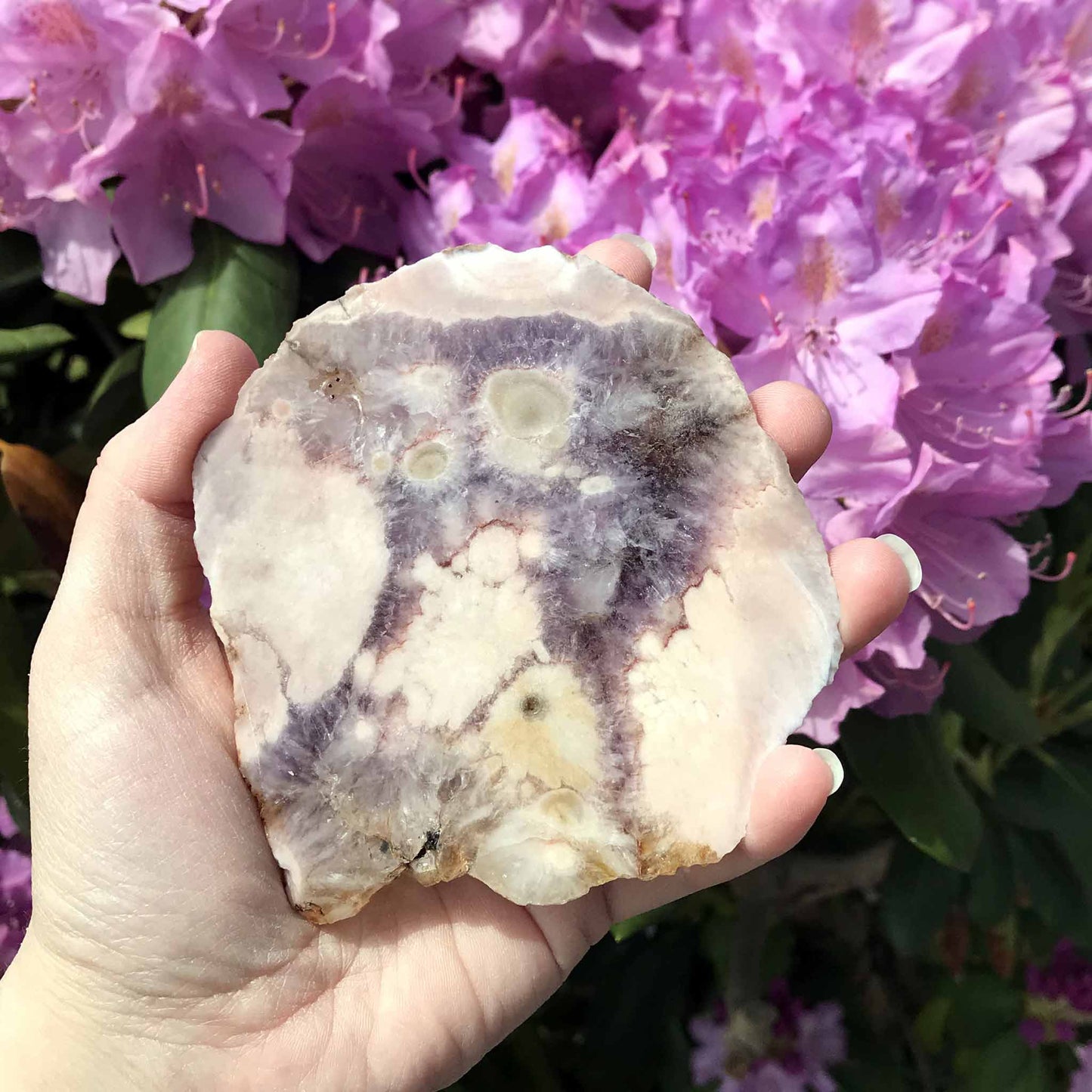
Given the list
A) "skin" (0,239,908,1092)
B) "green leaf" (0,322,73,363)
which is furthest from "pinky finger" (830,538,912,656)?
"green leaf" (0,322,73,363)

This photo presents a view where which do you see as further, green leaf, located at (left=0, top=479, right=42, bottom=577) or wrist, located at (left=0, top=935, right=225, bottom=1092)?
green leaf, located at (left=0, top=479, right=42, bottom=577)

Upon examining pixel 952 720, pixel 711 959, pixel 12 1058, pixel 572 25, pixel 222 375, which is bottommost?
pixel 711 959

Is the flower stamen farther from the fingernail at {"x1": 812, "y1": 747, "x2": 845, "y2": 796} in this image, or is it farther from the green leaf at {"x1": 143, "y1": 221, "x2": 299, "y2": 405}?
the fingernail at {"x1": 812, "y1": 747, "x2": 845, "y2": 796}

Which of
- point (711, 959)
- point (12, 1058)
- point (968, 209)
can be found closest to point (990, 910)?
point (711, 959)

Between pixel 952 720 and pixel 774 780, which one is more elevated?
pixel 774 780

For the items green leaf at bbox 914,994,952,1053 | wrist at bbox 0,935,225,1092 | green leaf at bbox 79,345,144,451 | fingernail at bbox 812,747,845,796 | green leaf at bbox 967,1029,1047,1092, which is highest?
fingernail at bbox 812,747,845,796

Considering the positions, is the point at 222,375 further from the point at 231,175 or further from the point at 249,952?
the point at 249,952
